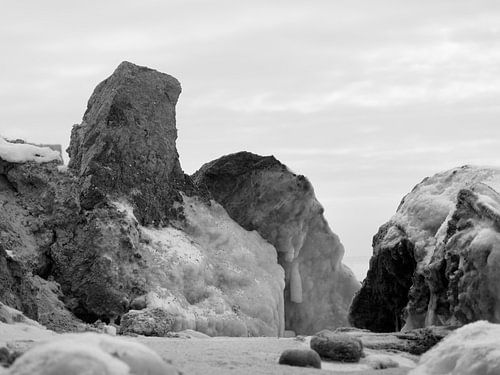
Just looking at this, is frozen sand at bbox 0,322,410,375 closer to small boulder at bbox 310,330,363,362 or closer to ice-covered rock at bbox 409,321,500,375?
small boulder at bbox 310,330,363,362

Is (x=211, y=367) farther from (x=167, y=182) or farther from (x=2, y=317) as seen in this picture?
(x=167, y=182)

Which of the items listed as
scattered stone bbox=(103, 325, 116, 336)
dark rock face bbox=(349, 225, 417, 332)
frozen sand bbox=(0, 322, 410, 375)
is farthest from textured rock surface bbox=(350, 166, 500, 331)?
scattered stone bbox=(103, 325, 116, 336)

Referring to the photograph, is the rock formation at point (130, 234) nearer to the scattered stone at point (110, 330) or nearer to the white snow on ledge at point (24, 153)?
the white snow on ledge at point (24, 153)

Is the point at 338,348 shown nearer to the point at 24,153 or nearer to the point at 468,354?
the point at 468,354

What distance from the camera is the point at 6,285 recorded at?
45.2 feet

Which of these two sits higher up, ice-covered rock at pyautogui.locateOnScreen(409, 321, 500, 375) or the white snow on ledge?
the white snow on ledge

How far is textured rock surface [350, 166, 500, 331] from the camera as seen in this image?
13648 mm

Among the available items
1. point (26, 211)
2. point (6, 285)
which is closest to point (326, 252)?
point (26, 211)

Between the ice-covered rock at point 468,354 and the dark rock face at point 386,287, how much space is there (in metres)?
8.22

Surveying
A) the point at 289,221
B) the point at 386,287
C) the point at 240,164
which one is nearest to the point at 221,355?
the point at 386,287

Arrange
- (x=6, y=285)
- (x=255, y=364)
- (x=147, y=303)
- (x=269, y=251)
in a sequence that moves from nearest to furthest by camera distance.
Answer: (x=255, y=364)
(x=6, y=285)
(x=147, y=303)
(x=269, y=251)

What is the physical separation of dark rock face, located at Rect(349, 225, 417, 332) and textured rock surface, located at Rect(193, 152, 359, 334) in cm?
347

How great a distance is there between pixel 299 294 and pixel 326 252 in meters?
1.77

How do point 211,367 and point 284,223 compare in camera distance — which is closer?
point 211,367
